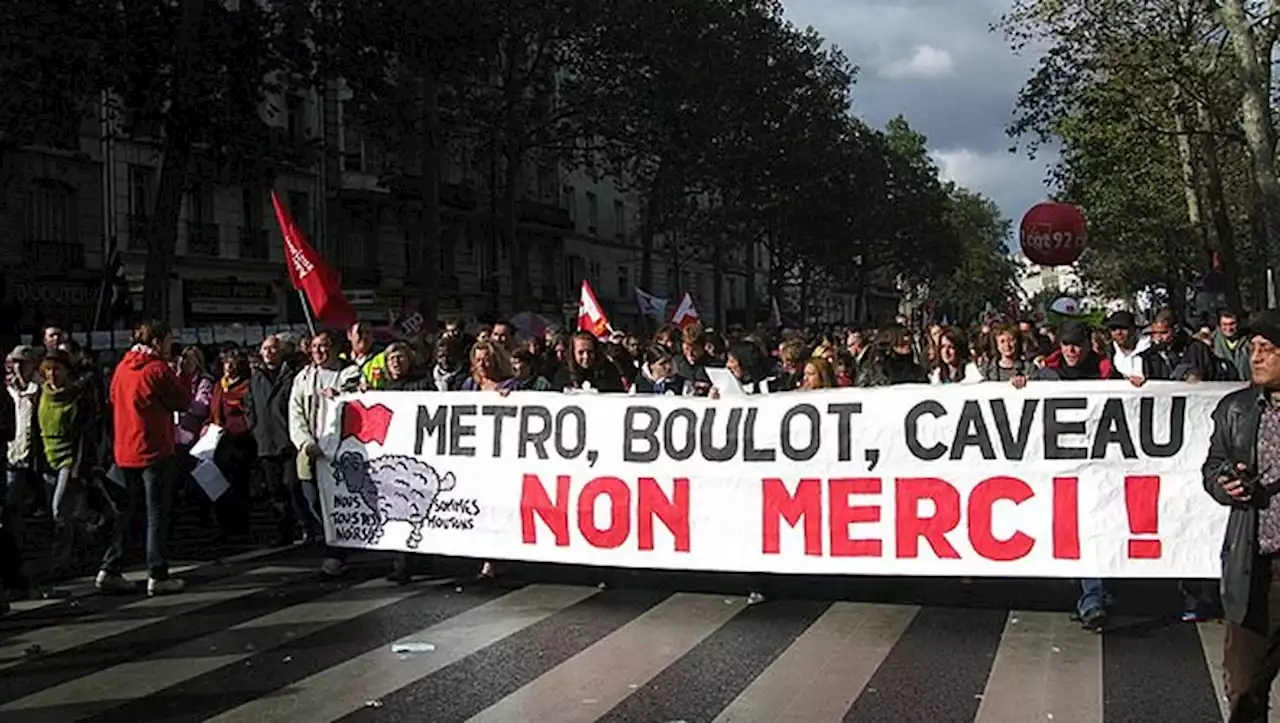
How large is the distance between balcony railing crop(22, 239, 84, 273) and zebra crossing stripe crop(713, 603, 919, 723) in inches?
1109

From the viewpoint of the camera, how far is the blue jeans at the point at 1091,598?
7777mm

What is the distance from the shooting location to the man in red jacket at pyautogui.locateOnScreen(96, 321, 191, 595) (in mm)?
9203

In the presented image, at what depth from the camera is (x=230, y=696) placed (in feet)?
21.9

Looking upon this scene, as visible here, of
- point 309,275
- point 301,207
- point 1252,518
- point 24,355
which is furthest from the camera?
point 301,207

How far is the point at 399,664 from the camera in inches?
286

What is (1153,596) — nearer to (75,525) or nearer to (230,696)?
(230,696)

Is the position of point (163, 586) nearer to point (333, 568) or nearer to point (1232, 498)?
point (333, 568)

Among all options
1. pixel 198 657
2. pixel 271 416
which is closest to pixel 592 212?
pixel 271 416

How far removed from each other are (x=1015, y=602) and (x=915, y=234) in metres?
66.8

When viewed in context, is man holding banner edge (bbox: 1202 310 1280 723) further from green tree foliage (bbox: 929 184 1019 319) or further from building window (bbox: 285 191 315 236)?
green tree foliage (bbox: 929 184 1019 319)

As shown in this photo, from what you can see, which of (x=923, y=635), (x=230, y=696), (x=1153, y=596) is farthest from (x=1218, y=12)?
(x=230, y=696)

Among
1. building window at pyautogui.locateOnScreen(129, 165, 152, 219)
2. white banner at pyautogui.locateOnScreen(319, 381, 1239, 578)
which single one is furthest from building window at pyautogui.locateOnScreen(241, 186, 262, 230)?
white banner at pyautogui.locateOnScreen(319, 381, 1239, 578)

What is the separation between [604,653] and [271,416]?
5.13 meters

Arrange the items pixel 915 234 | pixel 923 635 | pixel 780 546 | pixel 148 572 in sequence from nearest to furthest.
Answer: pixel 923 635
pixel 780 546
pixel 148 572
pixel 915 234
